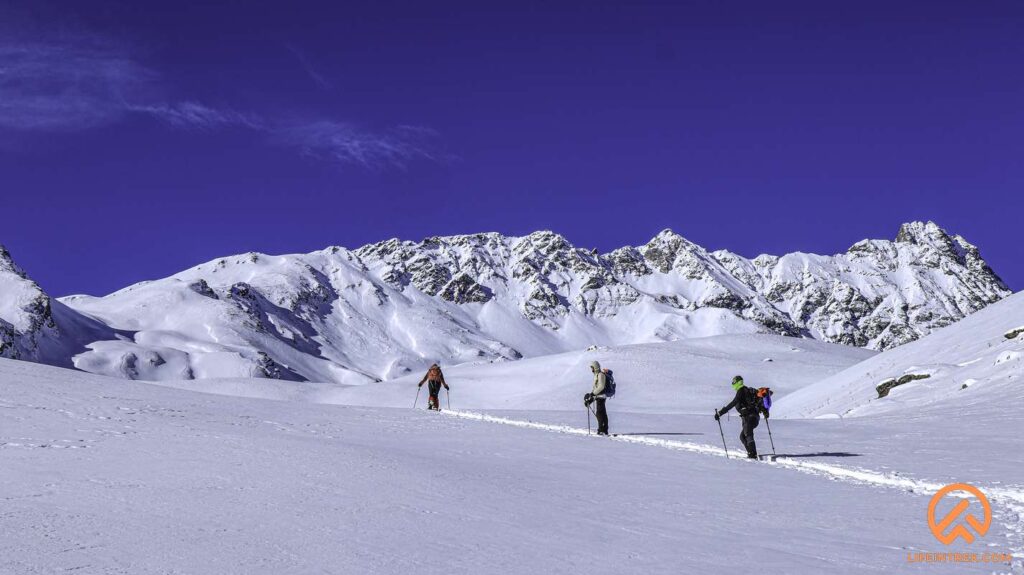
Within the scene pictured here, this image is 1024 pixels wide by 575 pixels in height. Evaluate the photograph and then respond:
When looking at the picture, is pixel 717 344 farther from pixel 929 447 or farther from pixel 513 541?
pixel 513 541

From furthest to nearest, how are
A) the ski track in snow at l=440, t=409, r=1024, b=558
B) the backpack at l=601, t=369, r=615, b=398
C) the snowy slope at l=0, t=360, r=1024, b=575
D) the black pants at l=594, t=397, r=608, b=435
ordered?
the backpack at l=601, t=369, r=615, b=398, the black pants at l=594, t=397, r=608, b=435, the ski track in snow at l=440, t=409, r=1024, b=558, the snowy slope at l=0, t=360, r=1024, b=575

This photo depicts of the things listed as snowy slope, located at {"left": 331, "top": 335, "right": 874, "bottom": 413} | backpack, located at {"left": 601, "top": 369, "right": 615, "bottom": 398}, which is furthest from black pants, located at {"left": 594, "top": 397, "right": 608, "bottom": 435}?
snowy slope, located at {"left": 331, "top": 335, "right": 874, "bottom": 413}

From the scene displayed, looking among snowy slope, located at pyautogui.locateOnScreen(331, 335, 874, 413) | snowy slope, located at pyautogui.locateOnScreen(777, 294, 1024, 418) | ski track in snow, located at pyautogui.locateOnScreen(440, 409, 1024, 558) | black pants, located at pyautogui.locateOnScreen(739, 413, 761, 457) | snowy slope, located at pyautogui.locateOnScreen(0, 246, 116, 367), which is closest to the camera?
ski track in snow, located at pyautogui.locateOnScreen(440, 409, 1024, 558)

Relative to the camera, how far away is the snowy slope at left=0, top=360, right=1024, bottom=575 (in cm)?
627

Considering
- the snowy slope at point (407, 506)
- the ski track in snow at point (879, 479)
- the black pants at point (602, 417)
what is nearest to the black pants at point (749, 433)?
the ski track in snow at point (879, 479)

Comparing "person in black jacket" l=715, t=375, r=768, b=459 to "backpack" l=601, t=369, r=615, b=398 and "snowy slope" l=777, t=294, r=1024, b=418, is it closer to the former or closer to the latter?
"backpack" l=601, t=369, r=615, b=398

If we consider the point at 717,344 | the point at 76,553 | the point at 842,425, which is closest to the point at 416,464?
the point at 76,553

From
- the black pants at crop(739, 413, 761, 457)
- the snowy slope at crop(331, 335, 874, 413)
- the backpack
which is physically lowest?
the black pants at crop(739, 413, 761, 457)

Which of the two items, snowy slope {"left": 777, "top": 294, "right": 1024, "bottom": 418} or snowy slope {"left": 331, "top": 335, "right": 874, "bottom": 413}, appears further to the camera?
snowy slope {"left": 331, "top": 335, "right": 874, "bottom": 413}

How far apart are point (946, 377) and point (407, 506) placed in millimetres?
29967

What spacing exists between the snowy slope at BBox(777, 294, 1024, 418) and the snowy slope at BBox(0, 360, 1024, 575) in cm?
1382

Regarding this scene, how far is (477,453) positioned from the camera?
14.4 meters

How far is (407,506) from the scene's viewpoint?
335 inches

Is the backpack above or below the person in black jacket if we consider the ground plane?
above
